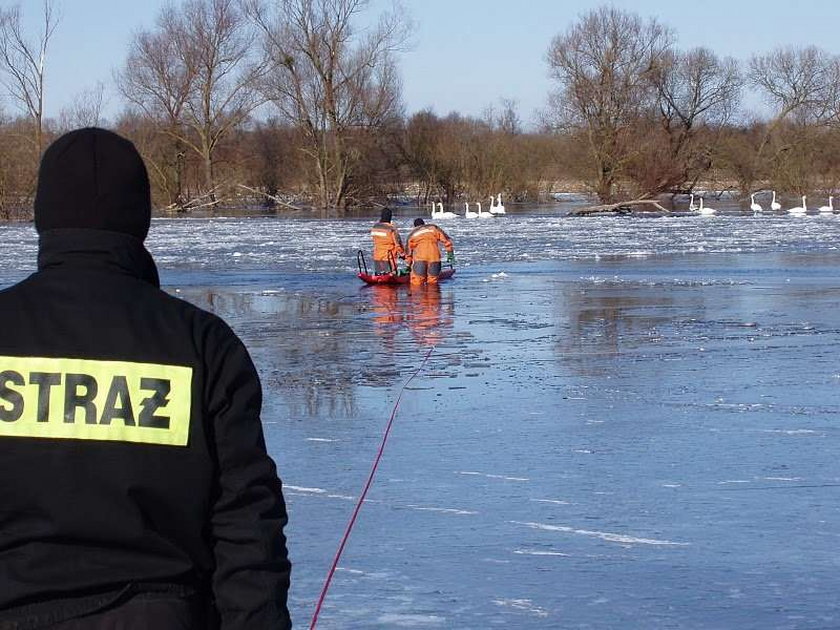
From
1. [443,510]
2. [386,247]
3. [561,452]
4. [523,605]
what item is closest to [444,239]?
[386,247]

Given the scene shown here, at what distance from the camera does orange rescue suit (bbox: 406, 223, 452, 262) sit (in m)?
20.4

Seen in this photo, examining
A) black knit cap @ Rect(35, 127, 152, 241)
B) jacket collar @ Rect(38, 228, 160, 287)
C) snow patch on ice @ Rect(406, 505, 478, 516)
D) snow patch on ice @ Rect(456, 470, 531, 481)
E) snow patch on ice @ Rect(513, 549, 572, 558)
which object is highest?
black knit cap @ Rect(35, 127, 152, 241)

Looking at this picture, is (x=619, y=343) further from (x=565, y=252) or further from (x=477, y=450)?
(x=565, y=252)

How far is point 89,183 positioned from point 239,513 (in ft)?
2.32

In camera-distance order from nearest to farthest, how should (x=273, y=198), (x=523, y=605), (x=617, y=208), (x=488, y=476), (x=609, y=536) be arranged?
1. (x=523, y=605)
2. (x=609, y=536)
3. (x=488, y=476)
4. (x=617, y=208)
5. (x=273, y=198)

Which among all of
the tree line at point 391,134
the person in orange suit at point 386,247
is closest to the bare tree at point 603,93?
the tree line at point 391,134

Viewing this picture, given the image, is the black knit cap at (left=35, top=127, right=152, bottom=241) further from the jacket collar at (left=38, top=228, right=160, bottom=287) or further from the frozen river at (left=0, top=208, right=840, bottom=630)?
the frozen river at (left=0, top=208, right=840, bottom=630)

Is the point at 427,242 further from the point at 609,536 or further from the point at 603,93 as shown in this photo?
the point at 603,93

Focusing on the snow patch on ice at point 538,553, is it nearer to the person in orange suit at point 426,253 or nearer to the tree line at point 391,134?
the person in orange suit at point 426,253

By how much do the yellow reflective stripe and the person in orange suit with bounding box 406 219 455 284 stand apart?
17.9m

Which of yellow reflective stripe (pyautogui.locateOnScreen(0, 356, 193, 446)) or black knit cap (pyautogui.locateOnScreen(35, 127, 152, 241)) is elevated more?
black knit cap (pyautogui.locateOnScreen(35, 127, 152, 241))

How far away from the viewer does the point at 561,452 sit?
7.86m

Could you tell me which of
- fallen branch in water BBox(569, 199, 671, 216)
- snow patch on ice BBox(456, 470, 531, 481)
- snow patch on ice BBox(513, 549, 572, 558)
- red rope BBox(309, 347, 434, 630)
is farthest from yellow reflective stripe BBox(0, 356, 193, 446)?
fallen branch in water BBox(569, 199, 671, 216)

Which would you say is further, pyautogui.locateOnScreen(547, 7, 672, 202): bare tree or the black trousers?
pyautogui.locateOnScreen(547, 7, 672, 202): bare tree
